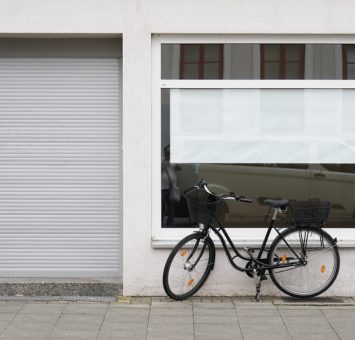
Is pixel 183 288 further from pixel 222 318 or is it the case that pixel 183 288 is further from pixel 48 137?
pixel 48 137

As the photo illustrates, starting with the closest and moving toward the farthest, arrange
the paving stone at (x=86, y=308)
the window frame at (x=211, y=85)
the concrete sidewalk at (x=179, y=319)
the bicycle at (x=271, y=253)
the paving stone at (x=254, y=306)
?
the concrete sidewalk at (x=179, y=319)
the paving stone at (x=86, y=308)
the paving stone at (x=254, y=306)
the bicycle at (x=271, y=253)
the window frame at (x=211, y=85)

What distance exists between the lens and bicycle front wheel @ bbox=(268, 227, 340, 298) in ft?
27.5

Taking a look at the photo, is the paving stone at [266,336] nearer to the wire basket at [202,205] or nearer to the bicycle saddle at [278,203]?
Result: the wire basket at [202,205]

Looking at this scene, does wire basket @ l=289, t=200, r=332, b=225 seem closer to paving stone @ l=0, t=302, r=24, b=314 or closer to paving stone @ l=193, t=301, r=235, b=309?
paving stone @ l=193, t=301, r=235, b=309

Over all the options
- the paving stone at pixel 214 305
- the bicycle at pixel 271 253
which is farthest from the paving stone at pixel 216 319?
the bicycle at pixel 271 253

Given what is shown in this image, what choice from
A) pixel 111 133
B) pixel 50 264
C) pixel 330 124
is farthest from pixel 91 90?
pixel 330 124

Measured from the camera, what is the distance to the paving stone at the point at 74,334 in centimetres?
704

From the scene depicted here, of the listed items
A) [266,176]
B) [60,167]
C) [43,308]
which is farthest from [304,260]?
[60,167]

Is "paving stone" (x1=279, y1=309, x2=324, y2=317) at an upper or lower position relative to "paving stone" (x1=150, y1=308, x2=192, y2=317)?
lower

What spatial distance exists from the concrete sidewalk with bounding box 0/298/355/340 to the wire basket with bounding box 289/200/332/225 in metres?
0.88

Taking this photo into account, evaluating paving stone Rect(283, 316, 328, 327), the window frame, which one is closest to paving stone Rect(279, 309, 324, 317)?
paving stone Rect(283, 316, 328, 327)

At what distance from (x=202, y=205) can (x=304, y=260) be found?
50.2 inches

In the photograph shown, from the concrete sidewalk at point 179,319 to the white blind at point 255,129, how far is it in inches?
62.9

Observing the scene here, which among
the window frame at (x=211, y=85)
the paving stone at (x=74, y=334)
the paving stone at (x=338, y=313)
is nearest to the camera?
the paving stone at (x=74, y=334)
